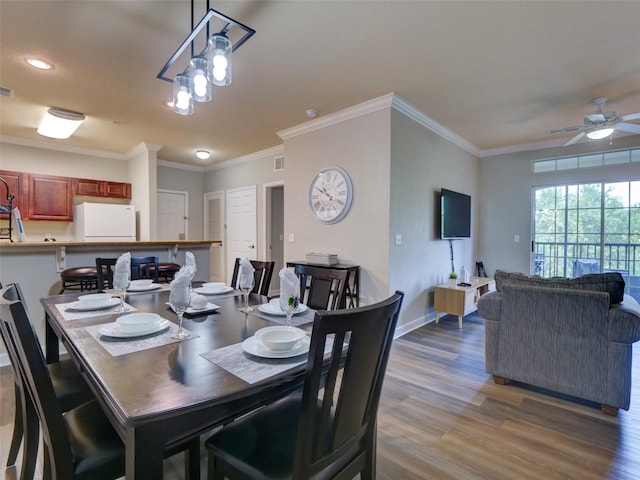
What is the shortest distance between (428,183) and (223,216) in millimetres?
4057

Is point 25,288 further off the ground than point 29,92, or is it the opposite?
point 29,92

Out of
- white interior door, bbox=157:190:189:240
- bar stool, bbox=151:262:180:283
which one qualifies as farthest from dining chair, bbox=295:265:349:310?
white interior door, bbox=157:190:189:240

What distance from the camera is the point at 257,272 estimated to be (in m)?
2.59

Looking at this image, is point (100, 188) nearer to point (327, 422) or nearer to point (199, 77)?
point (199, 77)

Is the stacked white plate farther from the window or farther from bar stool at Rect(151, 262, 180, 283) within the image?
the window

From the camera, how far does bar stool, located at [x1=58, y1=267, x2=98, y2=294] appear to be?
2.79 metres

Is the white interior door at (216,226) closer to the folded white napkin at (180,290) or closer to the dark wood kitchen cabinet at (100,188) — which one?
the dark wood kitchen cabinet at (100,188)

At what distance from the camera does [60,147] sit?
17.4ft

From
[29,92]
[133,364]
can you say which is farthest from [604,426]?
[29,92]

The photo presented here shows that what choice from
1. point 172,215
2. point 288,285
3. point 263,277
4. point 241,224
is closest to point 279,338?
point 288,285

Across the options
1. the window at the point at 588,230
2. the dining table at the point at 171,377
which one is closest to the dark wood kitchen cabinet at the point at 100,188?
the dining table at the point at 171,377

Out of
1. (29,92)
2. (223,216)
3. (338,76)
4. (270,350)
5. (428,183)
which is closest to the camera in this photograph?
(270,350)

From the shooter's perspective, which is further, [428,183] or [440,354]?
[428,183]

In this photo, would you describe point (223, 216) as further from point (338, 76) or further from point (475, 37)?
point (475, 37)
